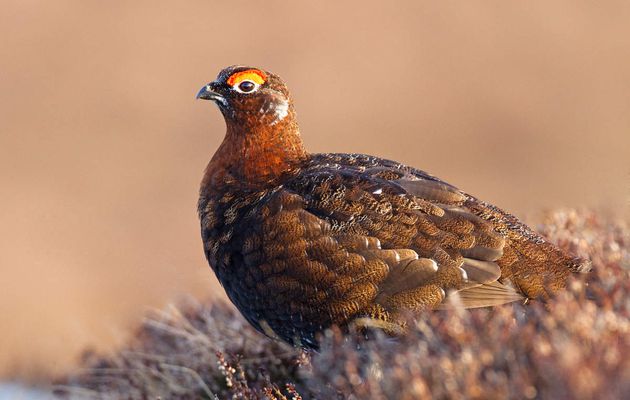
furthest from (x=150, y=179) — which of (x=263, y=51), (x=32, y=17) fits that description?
(x=32, y=17)

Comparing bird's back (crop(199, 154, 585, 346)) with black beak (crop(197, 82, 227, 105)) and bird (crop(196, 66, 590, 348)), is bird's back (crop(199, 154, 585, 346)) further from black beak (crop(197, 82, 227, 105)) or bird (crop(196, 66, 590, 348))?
black beak (crop(197, 82, 227, 105))

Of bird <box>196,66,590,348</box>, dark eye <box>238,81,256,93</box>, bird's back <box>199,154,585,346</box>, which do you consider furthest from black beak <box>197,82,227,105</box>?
bird's back <box>199,154,585,346</box>

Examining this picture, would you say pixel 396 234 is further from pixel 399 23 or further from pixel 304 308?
pixel 399 23

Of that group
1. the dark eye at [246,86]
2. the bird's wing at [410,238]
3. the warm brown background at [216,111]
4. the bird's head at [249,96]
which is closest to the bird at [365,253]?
the bird's wing at [410,238]

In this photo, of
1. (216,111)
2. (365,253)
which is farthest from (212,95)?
(216,111)

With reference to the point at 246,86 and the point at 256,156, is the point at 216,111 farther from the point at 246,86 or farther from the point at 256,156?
the point at 256,156
